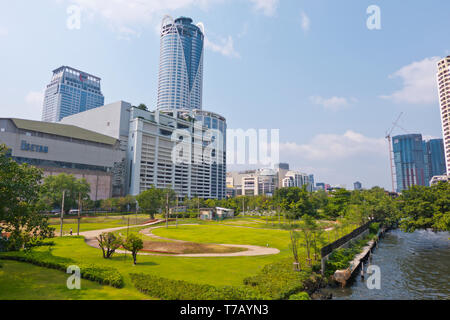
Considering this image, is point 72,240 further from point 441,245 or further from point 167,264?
point 441,245

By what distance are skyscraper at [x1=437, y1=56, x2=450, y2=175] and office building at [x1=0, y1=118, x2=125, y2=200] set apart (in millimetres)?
200511

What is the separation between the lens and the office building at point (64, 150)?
4419 inches

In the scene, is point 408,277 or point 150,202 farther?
point 150,202

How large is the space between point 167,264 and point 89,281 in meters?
8.53

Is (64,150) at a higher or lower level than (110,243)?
higher

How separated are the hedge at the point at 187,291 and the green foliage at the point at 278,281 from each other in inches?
81.6

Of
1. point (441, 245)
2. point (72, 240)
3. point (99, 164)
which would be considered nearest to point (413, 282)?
point (441, 245)

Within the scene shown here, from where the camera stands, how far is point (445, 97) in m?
164

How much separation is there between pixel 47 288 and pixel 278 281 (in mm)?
18728

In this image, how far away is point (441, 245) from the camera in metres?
56.3

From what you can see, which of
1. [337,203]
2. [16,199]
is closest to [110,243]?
[16,199]

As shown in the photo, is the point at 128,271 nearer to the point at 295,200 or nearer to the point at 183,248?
the point at 183,248

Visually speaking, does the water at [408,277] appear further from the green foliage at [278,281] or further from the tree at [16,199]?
the tree at [16,199]

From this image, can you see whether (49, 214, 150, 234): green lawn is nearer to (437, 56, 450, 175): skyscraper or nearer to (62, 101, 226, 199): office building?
(62, 101, 226, 199): office building
